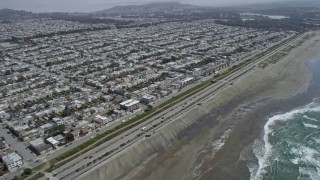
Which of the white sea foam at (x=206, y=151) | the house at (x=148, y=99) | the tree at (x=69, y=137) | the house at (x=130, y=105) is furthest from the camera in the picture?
the house at (x=148, y=99)

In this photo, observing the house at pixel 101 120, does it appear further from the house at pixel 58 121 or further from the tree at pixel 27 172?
the tree at pixel 27 172

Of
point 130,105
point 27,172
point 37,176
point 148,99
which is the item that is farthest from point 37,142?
point 148,99

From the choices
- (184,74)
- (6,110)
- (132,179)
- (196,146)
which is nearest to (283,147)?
(196,146)

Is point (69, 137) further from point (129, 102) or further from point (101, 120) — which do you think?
point (129, 102)

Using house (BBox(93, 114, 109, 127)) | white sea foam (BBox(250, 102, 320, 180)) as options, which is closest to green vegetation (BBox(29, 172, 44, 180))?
house (BBox(93, 114, 109, 127))

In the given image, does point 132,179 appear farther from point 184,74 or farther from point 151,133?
point 184,74

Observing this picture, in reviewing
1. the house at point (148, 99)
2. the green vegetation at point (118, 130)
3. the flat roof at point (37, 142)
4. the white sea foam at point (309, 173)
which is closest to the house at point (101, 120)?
the green vegetation at point (118, 130)

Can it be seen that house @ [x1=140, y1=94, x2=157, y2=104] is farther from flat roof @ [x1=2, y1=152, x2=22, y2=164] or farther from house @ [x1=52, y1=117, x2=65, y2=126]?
flat roof @ [x1=2, y1=152, x2=22, y2=164]
